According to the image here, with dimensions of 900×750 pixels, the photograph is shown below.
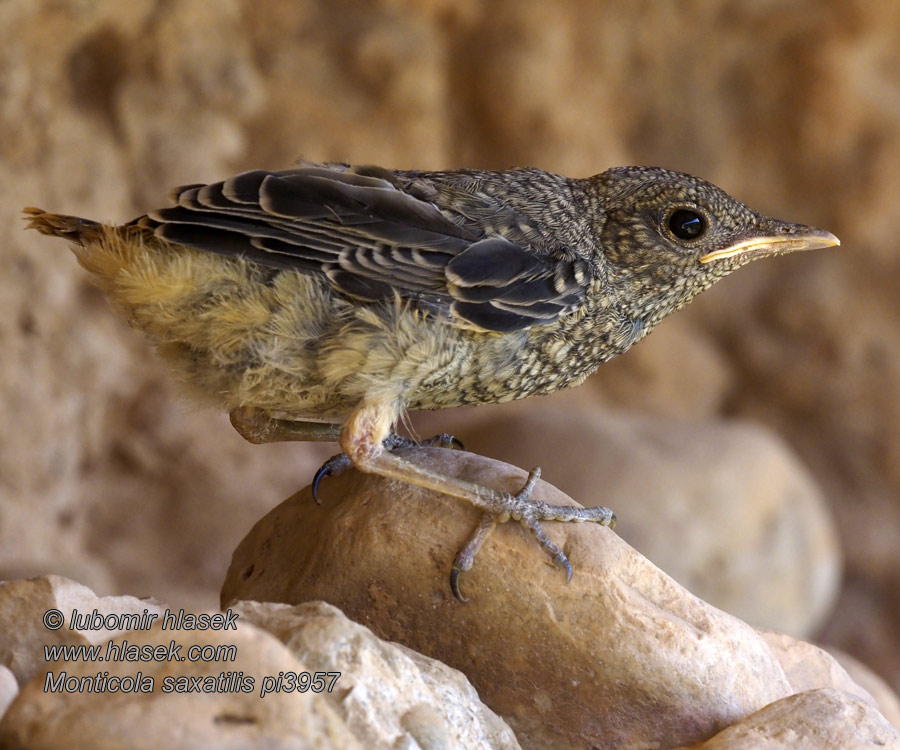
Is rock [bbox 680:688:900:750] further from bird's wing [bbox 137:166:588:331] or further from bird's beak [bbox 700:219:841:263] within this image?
bird's beak [bbox 700:219:841:263]

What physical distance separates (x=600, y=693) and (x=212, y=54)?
12.6ft

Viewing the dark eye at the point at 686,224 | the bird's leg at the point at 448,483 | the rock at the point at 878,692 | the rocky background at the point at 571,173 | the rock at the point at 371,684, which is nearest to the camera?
the rock at the point at 371,684

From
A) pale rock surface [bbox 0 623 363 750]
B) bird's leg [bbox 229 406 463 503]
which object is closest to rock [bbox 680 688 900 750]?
pale rock surface [bbox 0 623 363 750]

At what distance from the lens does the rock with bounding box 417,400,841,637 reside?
5.14 metres

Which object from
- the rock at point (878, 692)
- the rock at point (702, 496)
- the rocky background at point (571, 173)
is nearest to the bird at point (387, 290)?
the rocky background at point (571, 173)

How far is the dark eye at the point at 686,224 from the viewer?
302 centimetres

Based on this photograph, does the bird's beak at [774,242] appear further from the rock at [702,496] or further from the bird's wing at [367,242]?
the rock at [702,496]

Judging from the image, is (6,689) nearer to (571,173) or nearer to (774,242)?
(774,242)

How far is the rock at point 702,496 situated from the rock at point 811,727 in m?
2.64

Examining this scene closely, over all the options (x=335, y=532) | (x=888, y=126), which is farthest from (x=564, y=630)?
(x=888, y=126)

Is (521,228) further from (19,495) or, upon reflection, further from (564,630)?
(19,495)

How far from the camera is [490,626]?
8.33 ft

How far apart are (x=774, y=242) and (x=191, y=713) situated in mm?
2227

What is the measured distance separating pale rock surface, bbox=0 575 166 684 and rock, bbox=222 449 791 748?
1.86 feet
